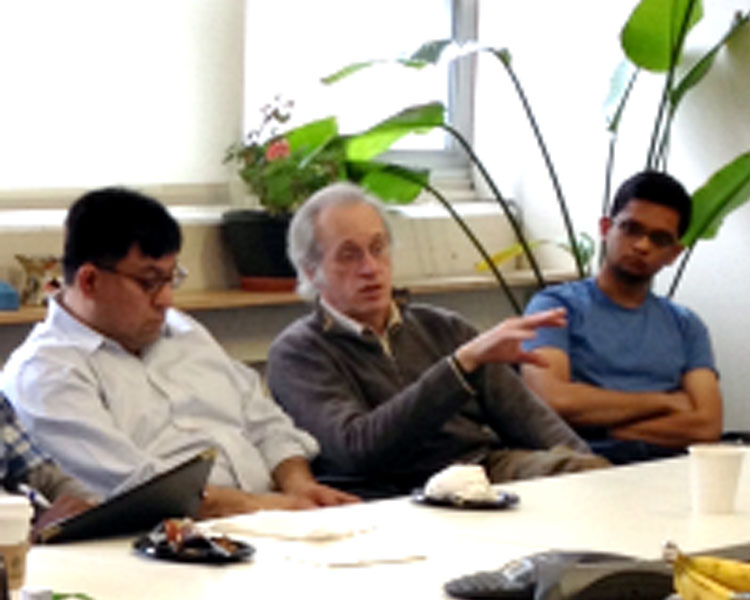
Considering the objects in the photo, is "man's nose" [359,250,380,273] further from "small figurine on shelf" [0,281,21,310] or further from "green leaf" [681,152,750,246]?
"green leaf" [681,152,750,246]

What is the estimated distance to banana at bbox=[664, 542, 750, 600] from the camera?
1588mm

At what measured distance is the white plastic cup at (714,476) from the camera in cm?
257

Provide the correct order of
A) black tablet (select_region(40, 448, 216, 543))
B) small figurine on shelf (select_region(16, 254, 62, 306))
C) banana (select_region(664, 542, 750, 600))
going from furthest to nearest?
small figurine on shelf (select_region(16, 254, 62, 306))
black tablet (select_region(40, 448, 216, 543))
banana (select_region(664, 542, 750, 600))

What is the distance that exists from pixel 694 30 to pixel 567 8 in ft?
1.69

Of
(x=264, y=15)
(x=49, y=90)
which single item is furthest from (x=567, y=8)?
(x=49, y=90)

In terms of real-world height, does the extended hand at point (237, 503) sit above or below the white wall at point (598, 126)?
below

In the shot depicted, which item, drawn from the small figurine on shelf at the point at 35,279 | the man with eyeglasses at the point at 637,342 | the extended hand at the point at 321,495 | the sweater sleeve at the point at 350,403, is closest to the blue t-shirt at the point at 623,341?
the man with eyeglasses at the point at 637,342

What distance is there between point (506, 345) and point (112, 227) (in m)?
0.84

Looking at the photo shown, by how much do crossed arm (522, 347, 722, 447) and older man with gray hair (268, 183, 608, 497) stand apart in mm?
437

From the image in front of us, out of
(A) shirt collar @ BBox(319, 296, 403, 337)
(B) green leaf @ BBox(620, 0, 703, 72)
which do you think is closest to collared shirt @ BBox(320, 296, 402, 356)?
(A) shirt collar @ BBox(319, 296, 403, 337)

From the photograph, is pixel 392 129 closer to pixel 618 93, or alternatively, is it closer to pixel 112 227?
pixel 618 93

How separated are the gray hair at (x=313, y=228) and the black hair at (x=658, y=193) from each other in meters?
0.92

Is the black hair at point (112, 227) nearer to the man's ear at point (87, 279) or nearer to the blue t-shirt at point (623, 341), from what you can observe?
the man's ear at point (87, 279)

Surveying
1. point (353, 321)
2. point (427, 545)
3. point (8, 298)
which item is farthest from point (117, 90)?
point (427, 545)
